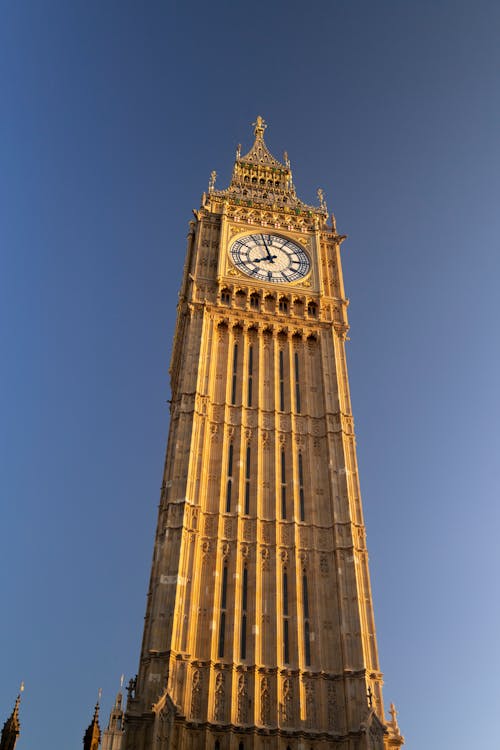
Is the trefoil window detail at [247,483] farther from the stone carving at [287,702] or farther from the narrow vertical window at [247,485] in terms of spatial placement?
the stone carving at [287,702]

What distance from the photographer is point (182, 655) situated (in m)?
29.2

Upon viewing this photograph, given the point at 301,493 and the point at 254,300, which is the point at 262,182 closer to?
the point at 254,300

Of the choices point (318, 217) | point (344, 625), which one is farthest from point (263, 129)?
point (344, 625)

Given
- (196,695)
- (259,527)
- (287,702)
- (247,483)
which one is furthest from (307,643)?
(247,483)

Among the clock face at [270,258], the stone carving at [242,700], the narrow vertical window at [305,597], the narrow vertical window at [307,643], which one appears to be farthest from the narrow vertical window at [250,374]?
the stone carving at [242,700]

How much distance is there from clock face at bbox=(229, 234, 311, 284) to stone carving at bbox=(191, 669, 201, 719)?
2608cm

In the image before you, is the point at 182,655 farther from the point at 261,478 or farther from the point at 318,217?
the point at 318,217

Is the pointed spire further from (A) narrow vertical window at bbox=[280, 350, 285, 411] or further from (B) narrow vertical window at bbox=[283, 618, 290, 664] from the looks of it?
(B) narrow vertical window at bbox=[283, 618, 290, 664]

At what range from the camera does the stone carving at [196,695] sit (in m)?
28.2

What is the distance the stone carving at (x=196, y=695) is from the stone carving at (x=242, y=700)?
63.9 inches

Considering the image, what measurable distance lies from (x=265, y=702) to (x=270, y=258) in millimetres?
29310

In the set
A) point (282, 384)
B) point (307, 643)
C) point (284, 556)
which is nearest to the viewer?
point (307, 643)

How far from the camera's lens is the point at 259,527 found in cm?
3469

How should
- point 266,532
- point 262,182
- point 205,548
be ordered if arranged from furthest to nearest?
point 262,182 < point 266,532 < point 205,548
